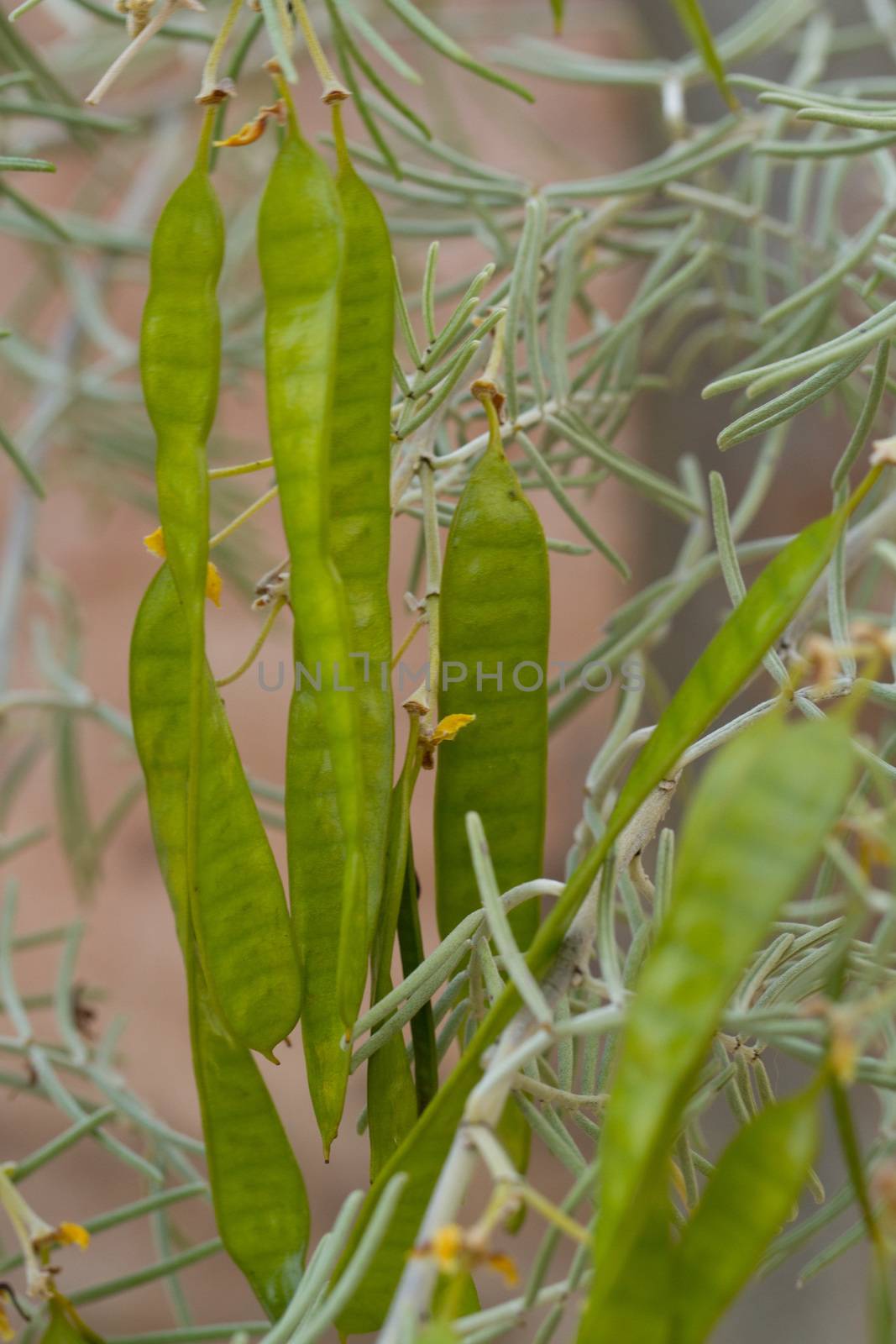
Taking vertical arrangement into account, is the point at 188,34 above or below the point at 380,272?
above

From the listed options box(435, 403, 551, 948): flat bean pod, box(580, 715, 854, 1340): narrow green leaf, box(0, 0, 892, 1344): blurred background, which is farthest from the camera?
box(0, 0, 892, 1344): blurred background

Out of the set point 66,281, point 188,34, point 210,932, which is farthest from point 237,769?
point 66,281

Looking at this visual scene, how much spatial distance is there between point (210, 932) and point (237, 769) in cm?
3

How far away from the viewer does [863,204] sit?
2.35 ft

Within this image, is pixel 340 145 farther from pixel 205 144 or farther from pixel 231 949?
pixel 231 949

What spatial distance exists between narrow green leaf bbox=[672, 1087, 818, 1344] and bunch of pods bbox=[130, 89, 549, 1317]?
0.24ft

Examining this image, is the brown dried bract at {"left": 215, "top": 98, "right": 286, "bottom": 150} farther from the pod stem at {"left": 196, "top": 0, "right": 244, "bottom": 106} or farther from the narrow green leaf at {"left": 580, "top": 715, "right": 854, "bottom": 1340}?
the narrow green leaf at {"left": 580, "top": 715, "right": 854, "bottom": 1340}

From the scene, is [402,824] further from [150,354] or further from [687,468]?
[687,468]

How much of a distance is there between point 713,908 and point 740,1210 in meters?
0.05

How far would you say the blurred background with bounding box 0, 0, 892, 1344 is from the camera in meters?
0.67

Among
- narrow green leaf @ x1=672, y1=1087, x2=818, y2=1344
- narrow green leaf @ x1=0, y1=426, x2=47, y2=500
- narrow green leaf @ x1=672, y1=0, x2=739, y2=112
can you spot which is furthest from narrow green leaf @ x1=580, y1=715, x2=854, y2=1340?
narrow green leaf @ x1=0, y1=426, x2=47, y2=500

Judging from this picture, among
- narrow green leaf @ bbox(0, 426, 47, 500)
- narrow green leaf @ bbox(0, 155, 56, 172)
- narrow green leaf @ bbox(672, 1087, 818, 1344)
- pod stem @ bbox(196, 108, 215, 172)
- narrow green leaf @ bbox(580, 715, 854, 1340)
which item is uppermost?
narrow green leaf @ bbox(0, 155, 56, 172)

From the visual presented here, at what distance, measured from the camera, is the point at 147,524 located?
4.17ft

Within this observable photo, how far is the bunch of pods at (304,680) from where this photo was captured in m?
0.22
